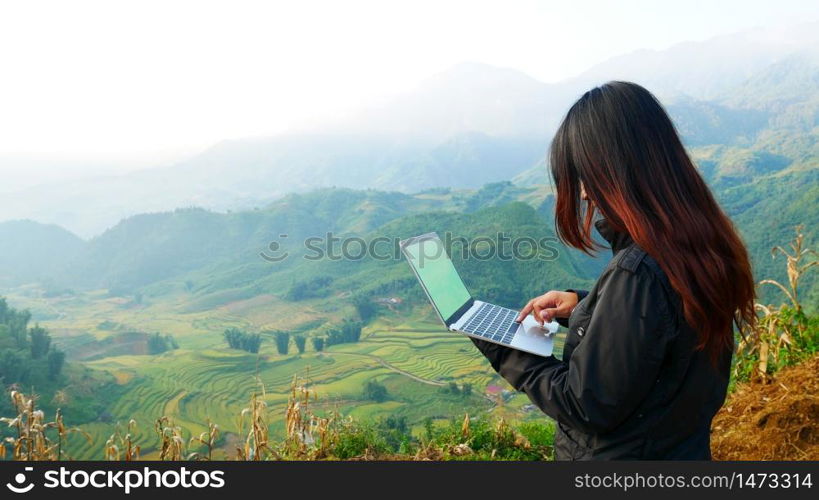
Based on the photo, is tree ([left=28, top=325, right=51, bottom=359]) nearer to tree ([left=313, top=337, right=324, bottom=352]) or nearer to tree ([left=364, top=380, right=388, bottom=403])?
tree ([left=313, top=337, right=324, bottom=352])

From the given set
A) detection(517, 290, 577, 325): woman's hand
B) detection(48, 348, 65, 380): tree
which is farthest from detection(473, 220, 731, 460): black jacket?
detection(48, 348, 65, 380): tree

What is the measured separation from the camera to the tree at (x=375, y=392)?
30.0 m

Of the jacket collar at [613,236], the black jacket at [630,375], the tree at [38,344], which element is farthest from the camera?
the tree at [38,344]

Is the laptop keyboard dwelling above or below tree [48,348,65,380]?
above

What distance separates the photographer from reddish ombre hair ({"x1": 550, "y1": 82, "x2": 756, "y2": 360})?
0.92 meters

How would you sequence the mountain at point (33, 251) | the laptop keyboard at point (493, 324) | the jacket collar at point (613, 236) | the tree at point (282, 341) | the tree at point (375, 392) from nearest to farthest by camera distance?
1. the jacket collar at point (613, 236)
2. the laptop keyboard at point (493, 324)
3. the tree at point (375, 392)
4. the tree at point (282, 341)
5. the mountain at point (33, 251)

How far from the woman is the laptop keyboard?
0.58ft

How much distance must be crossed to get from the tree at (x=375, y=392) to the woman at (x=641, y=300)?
98.4 ft

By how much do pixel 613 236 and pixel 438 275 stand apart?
0.79 metres

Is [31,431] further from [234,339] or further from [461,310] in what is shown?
[234,339]

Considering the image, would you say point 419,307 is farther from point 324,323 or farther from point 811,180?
point 811,180

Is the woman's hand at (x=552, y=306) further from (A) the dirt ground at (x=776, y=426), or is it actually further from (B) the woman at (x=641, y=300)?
(A) the dirt ground at (x=776, y=426)

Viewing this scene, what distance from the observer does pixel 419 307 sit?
1774 inches
